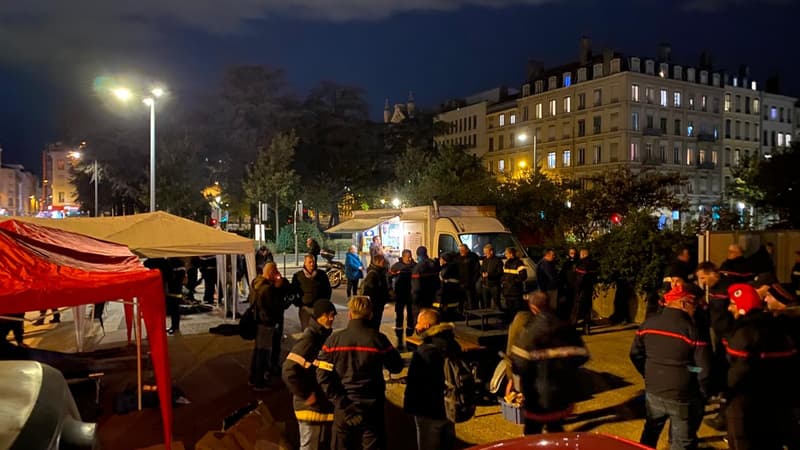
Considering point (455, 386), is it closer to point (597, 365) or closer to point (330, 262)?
point (597, 365)

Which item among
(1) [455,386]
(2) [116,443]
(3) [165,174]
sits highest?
(3) [165,174]

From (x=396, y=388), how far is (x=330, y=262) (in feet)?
41.8

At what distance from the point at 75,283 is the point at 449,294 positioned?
6.61 m

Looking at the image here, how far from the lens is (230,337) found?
11.8 metres

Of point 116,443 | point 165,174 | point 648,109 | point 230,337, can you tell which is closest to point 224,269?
point 230,337

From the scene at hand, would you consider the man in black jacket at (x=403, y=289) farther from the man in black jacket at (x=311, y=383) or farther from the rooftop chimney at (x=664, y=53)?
A: the rooftop chimney at (x=664, y=53)

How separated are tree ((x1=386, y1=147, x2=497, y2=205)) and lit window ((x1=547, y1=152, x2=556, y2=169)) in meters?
23.0

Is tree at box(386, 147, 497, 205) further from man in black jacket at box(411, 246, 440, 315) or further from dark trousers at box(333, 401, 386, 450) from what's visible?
dark trousers at box(333, 401, 386, 450)

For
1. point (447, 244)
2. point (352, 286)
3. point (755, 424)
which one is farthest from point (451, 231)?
point (755, 424)

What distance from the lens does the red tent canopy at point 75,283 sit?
5.24 meters

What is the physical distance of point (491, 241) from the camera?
54.1ft

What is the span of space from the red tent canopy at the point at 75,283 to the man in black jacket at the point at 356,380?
214 centimetres

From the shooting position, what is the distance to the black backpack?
199 inches

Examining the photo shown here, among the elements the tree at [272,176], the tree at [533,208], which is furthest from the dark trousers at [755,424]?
the tree at [272,176]
